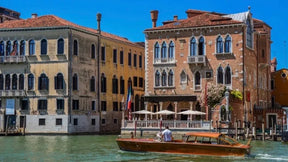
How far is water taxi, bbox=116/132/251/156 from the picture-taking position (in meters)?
23.5

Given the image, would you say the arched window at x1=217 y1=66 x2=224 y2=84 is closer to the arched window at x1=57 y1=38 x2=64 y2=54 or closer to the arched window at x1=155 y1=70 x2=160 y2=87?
the arched window at x1=155 y1=70 x2=160 y2=87

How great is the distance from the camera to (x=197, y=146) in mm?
24062

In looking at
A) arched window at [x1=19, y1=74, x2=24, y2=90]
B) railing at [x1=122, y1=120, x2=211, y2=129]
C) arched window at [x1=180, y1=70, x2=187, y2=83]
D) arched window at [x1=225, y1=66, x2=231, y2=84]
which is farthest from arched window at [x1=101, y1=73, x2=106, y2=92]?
arched window at [x1=225, y1=66, x2=231, y2=84]

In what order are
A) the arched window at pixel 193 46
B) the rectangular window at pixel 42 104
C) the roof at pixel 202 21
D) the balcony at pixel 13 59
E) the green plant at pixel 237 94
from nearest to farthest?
1. the green plant at pixel 237 94
2. the roof at pixel 202 21
3. the arched window at pixel 193 46
4. the rectangular window at pixel 42 104
5. the balcony at pixel 13 59

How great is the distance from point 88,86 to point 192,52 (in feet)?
30.4

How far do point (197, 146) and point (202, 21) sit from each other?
1842 cm

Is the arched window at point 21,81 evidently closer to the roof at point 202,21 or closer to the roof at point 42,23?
the roof at point 42,23

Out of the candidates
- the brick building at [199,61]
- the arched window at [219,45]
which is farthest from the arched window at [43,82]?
the arched window at [219,45]

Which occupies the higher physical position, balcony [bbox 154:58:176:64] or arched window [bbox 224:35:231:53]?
arched window [bbox 224:35:231:53]

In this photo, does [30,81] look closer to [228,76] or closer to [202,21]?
[202,21]

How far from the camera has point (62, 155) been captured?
985 inches

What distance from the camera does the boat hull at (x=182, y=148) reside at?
23.5 metres

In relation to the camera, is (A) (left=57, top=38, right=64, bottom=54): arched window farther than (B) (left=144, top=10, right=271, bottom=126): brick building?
Yes

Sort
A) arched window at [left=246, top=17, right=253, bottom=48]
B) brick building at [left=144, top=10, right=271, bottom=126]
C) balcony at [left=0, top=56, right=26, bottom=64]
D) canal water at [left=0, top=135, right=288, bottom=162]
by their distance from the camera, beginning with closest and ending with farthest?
canal water at [left=0, top=135, right=288, bottom=162] → brick building at [left=144, top=10, right=271, bottom=126] → arched window at [left=246, top=17, right=253, bottom=48] → balcony at [left=0, top=56, right=26, bottom=64]
